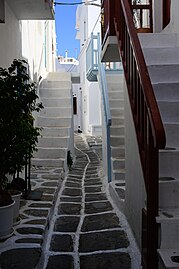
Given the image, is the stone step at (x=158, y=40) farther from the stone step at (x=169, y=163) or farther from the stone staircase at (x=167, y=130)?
the stone step at (x=169, y=163)

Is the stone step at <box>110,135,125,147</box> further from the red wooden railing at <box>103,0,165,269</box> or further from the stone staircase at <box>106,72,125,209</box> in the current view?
the red wooden railing at <box>103,0,165,269</box>

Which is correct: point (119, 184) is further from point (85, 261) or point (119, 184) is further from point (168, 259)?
point (168, 259)

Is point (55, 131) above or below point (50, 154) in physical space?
above

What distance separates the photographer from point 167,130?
10.9 ft

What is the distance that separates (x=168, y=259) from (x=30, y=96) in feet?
6.88

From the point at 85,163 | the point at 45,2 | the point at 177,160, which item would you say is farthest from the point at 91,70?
the point at 177,160

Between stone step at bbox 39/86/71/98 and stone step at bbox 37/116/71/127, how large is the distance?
132cm

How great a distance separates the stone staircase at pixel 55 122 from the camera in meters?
7.66

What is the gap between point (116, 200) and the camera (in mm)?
4645

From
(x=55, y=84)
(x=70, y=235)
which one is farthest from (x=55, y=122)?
(x=70, y=235)

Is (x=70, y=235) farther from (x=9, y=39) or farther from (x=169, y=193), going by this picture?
(x=9, y=39)

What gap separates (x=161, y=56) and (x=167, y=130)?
148 centimetres

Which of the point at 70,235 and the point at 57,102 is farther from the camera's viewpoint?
the point at 57,102

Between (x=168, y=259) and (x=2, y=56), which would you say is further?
(x=2, y=56)
